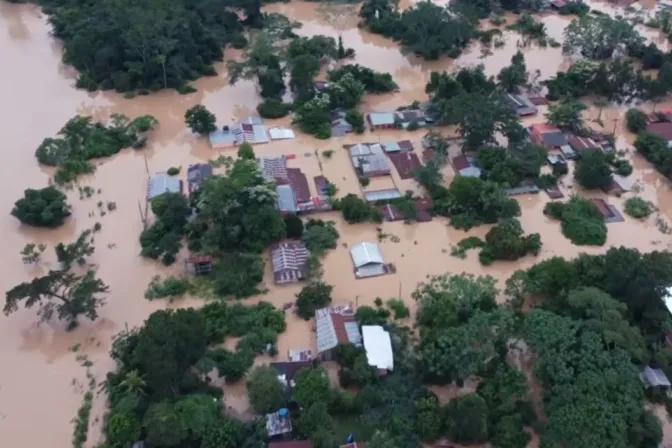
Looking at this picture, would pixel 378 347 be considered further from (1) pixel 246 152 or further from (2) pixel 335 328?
(1) pixel 246 152

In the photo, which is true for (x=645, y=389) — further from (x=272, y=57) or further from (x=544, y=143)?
(x=272, y=57)

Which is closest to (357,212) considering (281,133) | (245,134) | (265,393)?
(281,133)

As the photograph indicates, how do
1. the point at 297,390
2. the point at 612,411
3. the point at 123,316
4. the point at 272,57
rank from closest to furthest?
1. the point at 612,411
2. the point at 297,390
3. the point at 123,316
4. the point at 272,57

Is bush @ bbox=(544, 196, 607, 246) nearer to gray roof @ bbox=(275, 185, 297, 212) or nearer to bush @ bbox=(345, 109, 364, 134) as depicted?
bush @ bbox=(345, 109, 364, 134)

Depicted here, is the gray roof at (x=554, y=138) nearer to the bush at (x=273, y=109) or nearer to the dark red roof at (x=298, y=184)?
the dark red roof at (x=298, y=184)

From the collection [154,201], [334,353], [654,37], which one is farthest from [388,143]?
[654,37]

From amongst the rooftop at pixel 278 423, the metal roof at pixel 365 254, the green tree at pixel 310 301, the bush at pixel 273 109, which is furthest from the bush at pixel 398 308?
the bush at pixel 273 109
